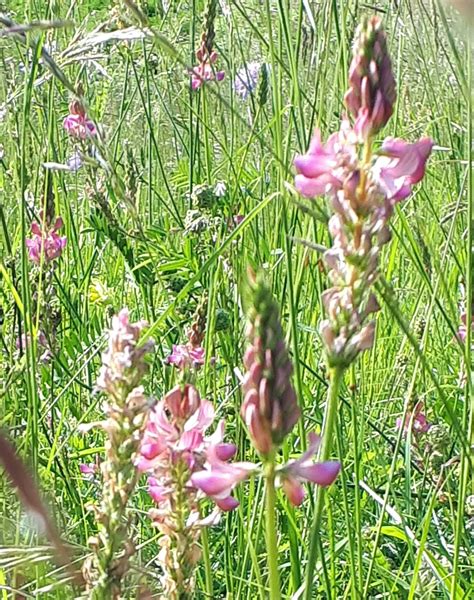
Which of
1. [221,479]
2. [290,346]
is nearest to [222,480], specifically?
[221,479]

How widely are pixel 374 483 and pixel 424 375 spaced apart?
207 millimetres

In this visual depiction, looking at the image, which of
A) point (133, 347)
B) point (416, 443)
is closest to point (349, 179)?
point (133, 347)

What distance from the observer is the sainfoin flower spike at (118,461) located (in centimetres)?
50

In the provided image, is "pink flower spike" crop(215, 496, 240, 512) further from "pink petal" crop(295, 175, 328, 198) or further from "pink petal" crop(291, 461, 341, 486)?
"pink petal" crop(295, 175, 328, 198)

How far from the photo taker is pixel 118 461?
50 cm

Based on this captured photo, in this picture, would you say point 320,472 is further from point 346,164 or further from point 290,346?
point 290,346

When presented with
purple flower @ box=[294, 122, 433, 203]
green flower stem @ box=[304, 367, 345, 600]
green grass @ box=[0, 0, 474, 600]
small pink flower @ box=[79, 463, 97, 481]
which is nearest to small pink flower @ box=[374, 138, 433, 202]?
purple flower @ box=[294, 122, 433, 203]

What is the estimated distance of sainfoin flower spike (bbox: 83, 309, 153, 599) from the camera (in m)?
0.50

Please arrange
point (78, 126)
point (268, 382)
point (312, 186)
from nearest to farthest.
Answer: point (268, 382), point (312, 186), point (78, 126)

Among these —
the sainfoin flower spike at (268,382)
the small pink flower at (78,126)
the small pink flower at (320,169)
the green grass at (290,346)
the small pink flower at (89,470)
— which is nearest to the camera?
the sainfoin flower spike at (268,382)

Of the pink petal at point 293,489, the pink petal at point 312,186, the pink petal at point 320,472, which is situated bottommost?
the pink petal at point 293,489

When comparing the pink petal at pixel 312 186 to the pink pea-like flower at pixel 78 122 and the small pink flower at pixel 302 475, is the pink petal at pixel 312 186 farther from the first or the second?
the pink pea-like flower at pixel 78 122

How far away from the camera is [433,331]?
190 centimetres

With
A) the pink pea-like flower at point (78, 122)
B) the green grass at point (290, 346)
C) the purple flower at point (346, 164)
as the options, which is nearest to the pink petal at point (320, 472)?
the purple flower at point (346, 164)
